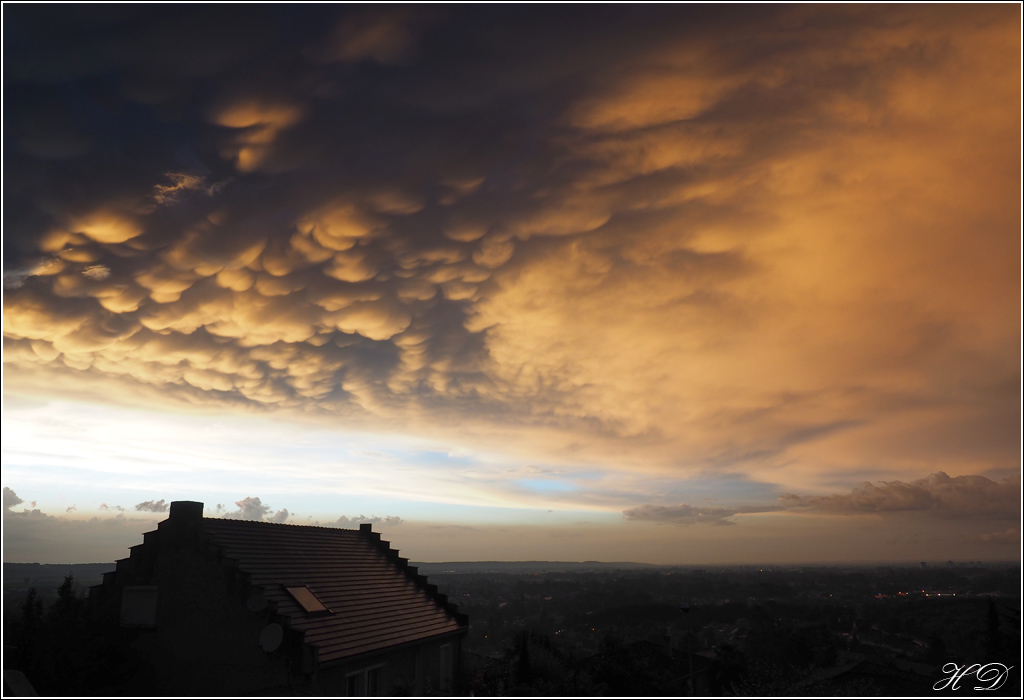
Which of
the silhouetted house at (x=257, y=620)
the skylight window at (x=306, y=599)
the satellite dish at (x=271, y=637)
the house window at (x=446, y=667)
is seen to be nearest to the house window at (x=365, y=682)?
the silhouetted house at (x=257, y=620)

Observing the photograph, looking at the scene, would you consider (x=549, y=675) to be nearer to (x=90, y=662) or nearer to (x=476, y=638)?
(x=90, y=662)

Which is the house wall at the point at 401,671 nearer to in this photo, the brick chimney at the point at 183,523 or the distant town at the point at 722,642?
the distant town at the point at 722,642

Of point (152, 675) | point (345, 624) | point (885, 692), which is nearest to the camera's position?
point (152, 675)

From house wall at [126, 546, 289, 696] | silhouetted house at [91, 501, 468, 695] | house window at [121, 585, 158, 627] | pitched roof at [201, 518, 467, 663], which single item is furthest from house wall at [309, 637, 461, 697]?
house window at [121, 585, 158, 627]

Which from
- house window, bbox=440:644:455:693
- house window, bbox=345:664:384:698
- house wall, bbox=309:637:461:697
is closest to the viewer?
house wall, bbox=309:637:461:697

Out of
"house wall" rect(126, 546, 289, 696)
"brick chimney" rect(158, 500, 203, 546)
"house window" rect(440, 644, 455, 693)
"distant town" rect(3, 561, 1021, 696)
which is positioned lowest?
"distant town" rect(3, 561, 1021, 696)

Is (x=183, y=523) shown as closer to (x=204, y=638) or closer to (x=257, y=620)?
(x=204, y=638)

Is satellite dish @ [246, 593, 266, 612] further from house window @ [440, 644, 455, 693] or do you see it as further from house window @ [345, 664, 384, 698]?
house window @ [440, 644, 455, 693]

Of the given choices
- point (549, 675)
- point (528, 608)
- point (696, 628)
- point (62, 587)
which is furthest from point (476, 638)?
point (62, 587)
